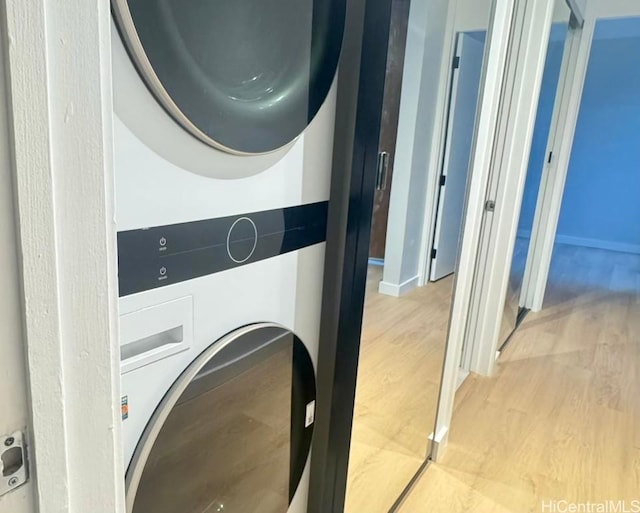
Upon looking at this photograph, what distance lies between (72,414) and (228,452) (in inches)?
19.6

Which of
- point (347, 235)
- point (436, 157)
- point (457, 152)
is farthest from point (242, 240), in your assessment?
point (436, 157)

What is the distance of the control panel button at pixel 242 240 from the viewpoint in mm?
746

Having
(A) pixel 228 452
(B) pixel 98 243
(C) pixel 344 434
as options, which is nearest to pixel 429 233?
(C) pixel 344 434

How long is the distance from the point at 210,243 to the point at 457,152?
2.01m

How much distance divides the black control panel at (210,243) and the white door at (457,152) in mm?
1174

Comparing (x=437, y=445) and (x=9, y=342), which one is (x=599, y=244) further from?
(x=9, y=342)

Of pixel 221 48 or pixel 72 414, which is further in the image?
pixel 221 48

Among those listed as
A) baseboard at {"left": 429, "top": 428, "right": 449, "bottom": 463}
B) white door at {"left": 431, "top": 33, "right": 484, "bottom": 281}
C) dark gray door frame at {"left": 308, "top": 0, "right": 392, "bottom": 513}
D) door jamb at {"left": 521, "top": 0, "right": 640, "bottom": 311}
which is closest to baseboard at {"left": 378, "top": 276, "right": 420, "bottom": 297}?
white door at {"left": 431, "top": 33, "right": 484, "bottom": 281}

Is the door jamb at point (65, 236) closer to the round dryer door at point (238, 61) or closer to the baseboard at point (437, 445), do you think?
the round dryer door at point (238, 61)

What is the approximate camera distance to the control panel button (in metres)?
0.75

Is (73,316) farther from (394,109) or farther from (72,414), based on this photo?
(394,109)

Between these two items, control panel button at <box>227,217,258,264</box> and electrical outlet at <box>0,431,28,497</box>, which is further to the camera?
control panel button at <box>227,217,258,264</box>

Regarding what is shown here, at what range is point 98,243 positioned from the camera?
1.32 feet

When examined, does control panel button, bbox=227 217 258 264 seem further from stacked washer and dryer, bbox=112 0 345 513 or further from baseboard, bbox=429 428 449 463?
baseboard, bbox=429 428 449 463
